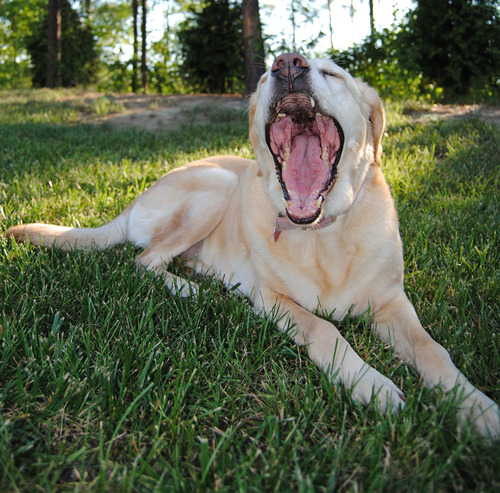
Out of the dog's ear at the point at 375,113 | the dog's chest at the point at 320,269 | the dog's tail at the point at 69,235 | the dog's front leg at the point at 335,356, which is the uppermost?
the dog's ear at the point at 375,113

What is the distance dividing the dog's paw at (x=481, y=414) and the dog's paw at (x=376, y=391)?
180 millimetres

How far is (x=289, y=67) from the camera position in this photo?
1.95 metres

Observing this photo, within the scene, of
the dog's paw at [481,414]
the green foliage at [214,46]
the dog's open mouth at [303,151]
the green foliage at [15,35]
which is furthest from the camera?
the green foliage at [15,35]

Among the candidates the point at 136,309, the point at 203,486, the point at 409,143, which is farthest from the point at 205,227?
the point at 409,143

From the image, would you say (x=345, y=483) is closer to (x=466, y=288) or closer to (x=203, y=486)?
(x=203, y=486)

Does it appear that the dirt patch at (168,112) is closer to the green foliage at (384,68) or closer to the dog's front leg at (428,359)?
the green foliage at (384,68)

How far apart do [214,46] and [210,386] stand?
11.9m

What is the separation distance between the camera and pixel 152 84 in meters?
17.5

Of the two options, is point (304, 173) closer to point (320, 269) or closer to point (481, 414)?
point (320, 269)

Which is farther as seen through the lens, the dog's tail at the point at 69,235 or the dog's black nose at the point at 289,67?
the dog's tail at the point at 69,235

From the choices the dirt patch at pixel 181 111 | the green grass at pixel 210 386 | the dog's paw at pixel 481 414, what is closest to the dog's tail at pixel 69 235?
the green grass at pixel 210 386

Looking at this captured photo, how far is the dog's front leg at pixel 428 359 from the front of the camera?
1302mm

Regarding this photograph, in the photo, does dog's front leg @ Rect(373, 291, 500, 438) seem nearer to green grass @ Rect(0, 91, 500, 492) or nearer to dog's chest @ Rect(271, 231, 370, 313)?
green grass @ Rect(0, 91, 500, 492)

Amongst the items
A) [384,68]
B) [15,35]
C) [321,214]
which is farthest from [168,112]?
→ [15,35]
